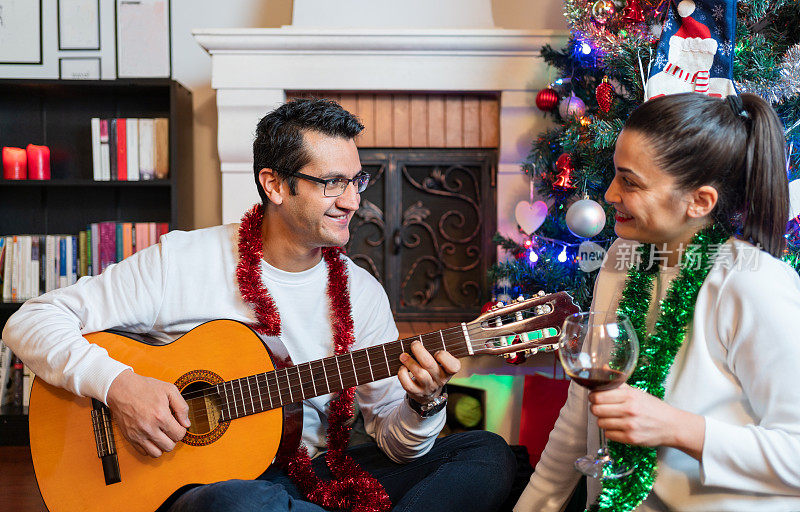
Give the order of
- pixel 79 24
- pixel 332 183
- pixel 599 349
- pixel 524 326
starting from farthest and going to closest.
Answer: pixel 79 24 < pixel 332 183 < pixel 524 326 < pixel 599 349

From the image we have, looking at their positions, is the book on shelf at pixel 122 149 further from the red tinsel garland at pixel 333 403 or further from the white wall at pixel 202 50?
the red tinsel garland at pixel 333 403

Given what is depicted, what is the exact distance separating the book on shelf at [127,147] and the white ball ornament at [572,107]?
62.7 inches

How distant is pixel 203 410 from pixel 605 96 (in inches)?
58.2

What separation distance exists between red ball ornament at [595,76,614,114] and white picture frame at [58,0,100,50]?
2.13 m

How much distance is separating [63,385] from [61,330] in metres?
0.13

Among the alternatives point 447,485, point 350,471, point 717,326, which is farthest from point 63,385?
point 717,326

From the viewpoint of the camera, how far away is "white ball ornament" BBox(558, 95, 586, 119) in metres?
2.20

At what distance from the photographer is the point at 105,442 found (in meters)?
1.42

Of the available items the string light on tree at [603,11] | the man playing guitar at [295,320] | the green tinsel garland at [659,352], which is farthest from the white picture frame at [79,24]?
the green tinsel garland at [659,352]

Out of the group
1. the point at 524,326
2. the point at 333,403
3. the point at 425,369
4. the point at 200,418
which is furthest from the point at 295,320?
the point at 524,326

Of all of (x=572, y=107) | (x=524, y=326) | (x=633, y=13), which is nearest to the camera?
(x=524, y=326)

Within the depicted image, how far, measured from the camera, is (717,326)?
109 centimetres

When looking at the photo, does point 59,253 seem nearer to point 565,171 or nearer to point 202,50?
point 202,50

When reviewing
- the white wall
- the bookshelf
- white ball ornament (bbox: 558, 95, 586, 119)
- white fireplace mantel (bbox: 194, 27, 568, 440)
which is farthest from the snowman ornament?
the bookshelf
